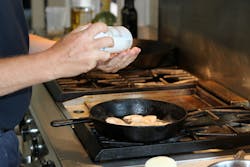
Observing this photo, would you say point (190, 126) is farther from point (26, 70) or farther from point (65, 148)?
point (26, 70)

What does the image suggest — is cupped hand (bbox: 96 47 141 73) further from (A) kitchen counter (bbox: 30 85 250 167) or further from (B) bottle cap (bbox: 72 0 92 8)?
(B) bottle cap (bbox: 72 0 92 8)

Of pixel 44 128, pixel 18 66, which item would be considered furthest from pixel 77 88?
pixel 18 66

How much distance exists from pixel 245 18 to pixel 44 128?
667mm

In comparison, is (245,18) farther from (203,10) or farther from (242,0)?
(203,10)

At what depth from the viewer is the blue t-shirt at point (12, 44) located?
1376 millimetres

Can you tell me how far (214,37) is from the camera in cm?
182

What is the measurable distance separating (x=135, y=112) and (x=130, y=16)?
1.00 m

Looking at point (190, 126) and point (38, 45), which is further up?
point (38, 45)

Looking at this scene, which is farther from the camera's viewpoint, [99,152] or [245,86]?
[245,86]

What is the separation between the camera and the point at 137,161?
4.06ft

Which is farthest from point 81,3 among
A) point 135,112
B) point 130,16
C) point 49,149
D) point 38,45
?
point 49,149

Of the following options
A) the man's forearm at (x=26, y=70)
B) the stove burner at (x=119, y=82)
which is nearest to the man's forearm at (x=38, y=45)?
the stove burner at (x=119, y=82)

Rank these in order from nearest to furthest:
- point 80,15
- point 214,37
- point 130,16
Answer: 1. point 214,37
2. point 130,16
3. point 80,15

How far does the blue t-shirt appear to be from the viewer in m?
1.38
